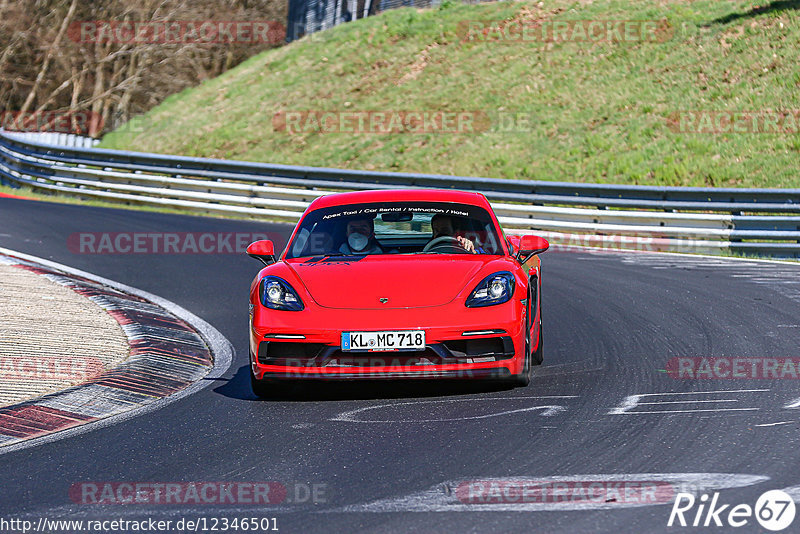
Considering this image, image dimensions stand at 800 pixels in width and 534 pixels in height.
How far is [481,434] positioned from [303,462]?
3.32 feet

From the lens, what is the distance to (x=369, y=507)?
4.59 metres

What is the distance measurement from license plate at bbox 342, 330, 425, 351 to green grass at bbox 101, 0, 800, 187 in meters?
17.1

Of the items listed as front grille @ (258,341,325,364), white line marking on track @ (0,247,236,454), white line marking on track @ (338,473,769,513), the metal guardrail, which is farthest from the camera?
the metal guardrail

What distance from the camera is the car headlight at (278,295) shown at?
7141mm

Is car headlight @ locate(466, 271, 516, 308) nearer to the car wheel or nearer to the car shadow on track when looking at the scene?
the car shadow on track

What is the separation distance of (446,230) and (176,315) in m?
3.85

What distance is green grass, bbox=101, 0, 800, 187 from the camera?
83.6ft

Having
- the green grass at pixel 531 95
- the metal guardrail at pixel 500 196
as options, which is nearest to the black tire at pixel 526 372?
the metal guardrail at pixel 500 196

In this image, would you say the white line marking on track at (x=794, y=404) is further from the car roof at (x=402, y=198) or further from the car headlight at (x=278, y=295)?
the car headlight at (x=278, y=295)

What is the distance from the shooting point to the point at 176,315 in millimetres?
10992

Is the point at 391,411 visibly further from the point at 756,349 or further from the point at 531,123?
the point at 531,123

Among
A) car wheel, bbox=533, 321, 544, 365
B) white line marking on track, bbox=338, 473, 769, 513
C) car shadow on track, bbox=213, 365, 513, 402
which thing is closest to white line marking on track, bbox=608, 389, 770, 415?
car shadow on track, bbox=213, 365, 513, 402

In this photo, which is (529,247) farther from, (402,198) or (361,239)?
(361,239)

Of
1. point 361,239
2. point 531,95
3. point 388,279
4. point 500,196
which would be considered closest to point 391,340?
point 388,279
